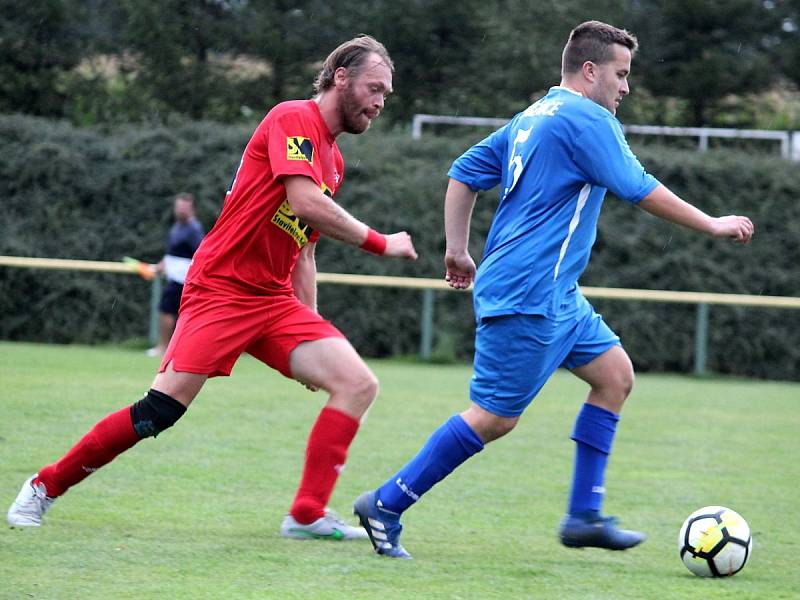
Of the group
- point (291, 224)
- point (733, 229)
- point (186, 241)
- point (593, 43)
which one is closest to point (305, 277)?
point (291, 224)

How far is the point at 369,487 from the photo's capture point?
23.7 feet

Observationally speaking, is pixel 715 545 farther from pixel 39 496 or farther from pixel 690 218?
pixel 39 496

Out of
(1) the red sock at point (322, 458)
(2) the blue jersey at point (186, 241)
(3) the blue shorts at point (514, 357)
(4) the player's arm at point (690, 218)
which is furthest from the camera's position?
(2) the blue jersey at point (186, 241)

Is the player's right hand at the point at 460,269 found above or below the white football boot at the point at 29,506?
above

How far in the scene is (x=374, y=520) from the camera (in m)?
5.27

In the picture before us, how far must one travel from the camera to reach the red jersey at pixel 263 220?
5.34 metres

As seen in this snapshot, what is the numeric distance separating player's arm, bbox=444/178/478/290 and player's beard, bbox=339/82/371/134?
44cm

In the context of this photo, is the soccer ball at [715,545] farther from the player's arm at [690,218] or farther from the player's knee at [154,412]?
the player's knee at [154,412]

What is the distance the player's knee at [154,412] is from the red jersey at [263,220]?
50cm

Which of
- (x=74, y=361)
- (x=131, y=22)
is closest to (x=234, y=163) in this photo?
(x=74, y=361)

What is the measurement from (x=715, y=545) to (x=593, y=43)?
1961 mm

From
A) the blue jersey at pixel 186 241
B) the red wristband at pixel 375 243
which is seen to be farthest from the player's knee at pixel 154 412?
the blue jersey at pixel 186 241

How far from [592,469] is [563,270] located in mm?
860

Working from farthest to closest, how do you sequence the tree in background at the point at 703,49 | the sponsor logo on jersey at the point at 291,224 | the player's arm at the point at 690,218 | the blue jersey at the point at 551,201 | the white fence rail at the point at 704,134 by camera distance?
the tree in background at the point at 703,49 → the white fence rail at the point at 704,134 → the sponsor logo on jersey at the point at 291,224 → the blue jersey at the point at 551,201 → the player's arm at the point at 690,218
